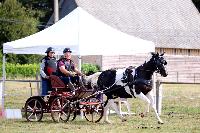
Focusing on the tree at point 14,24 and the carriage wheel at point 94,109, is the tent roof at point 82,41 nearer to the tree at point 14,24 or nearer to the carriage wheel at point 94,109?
the carriage wheel at point 94,109

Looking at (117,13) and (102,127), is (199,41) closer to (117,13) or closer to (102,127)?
(117,13)

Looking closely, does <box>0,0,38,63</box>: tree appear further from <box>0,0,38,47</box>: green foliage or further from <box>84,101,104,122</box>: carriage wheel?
<box>84,101,104,122</box>: carriage wheel

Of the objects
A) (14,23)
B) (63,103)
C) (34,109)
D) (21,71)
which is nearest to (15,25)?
(14,23)

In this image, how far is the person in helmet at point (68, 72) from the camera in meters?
16.5

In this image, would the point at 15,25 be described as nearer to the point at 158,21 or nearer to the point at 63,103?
the point at 158,21

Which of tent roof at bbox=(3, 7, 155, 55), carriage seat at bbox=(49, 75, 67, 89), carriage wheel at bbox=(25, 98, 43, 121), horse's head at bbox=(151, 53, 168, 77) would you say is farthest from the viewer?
tent roof at bbox=(3, 7, 155, 55)

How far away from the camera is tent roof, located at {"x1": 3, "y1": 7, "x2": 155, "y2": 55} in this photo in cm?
1791

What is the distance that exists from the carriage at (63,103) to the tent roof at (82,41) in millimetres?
1372

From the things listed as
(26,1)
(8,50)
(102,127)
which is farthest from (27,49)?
(26,1)

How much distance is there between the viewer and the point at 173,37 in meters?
52.5

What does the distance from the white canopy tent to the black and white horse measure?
101cm

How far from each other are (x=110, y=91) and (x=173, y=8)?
129 feet

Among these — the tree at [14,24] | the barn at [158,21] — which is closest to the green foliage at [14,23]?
the tree at [14,24]

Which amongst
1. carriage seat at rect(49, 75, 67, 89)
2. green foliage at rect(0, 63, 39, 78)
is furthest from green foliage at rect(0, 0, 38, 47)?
carriage seat at rect(49, 75, 67, 89)
